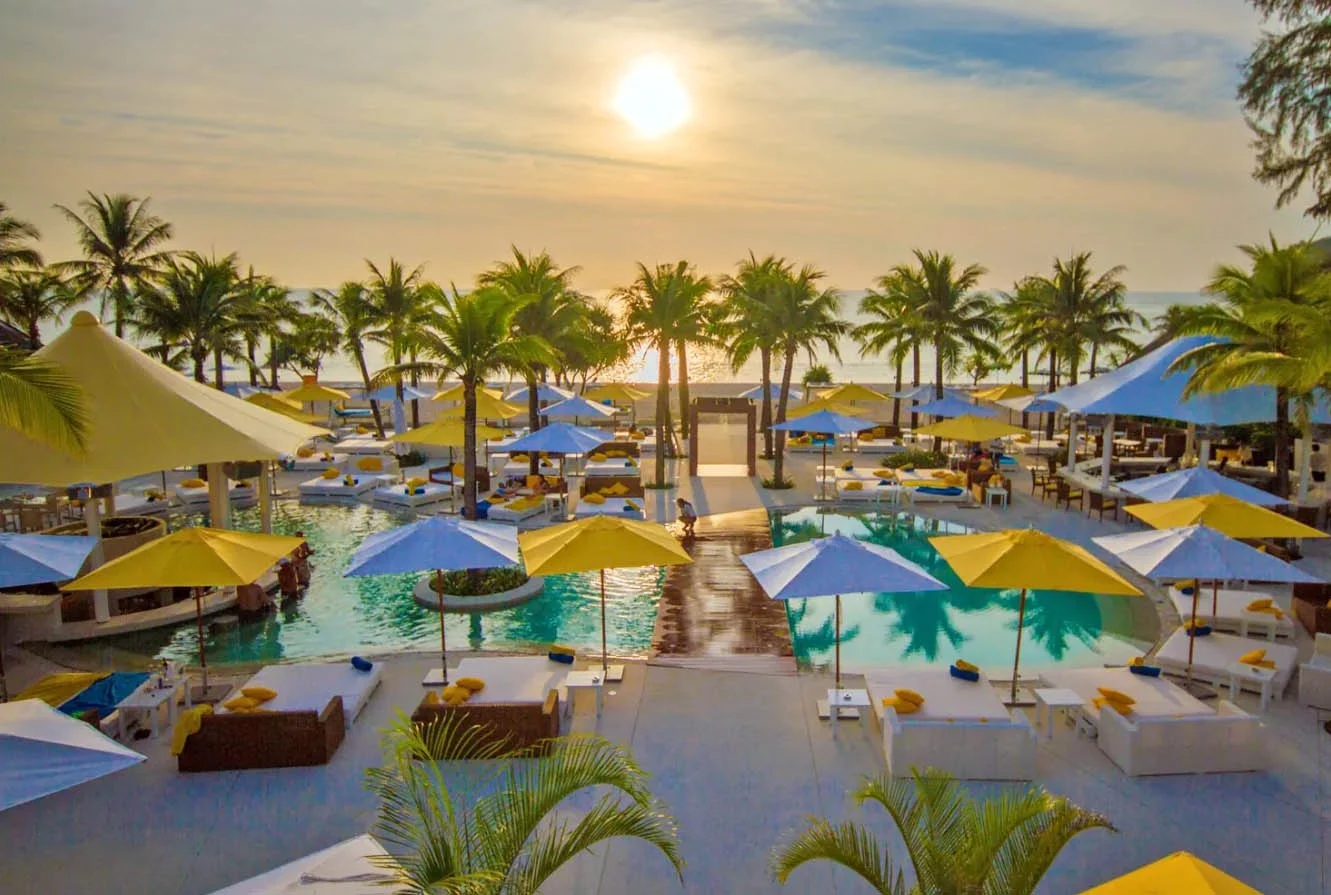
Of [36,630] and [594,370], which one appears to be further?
[594,370]

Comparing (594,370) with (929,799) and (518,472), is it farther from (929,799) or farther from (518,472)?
(929,799)

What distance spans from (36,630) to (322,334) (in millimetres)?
36677

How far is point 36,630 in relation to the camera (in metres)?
14.7

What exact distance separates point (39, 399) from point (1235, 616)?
16.2 m

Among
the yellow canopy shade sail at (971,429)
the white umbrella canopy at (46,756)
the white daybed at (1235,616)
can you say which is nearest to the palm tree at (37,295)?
the white umbrella canopy at (46,756)

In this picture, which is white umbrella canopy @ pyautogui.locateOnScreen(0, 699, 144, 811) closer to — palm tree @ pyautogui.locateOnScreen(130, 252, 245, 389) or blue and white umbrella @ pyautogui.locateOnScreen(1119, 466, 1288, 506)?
blue and white umbrella @ pyautogui.locateOnScreen(1119, 466, 1288, 506)

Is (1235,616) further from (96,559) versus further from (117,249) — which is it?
(117,249)

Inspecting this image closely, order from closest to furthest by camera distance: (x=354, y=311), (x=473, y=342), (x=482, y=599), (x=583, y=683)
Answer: (x=583, y=683) < (x=482, y=599) < (x=473, y=342) < (x=354, y=311)

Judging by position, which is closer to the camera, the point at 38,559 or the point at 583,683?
the point at 583,683

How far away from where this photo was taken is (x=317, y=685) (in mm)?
A: 11531

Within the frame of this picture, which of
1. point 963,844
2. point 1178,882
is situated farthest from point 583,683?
point 1178,882

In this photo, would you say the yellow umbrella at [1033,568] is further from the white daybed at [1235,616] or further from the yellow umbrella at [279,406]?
the yellow umbrella at [279,406]

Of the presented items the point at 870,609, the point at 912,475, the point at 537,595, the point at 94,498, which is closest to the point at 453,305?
the point at 537,595

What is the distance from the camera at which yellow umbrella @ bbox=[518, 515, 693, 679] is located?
11.7 metres
